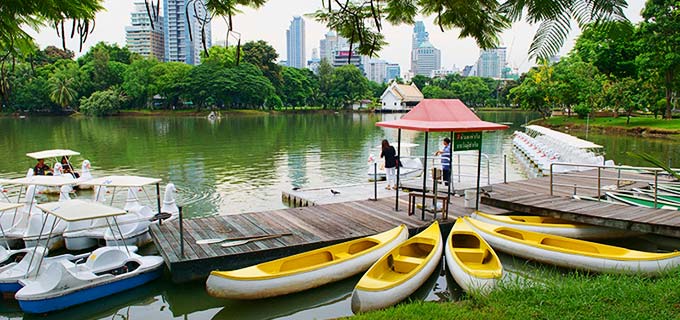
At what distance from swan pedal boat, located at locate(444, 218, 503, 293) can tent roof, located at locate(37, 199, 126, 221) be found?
5767 mm

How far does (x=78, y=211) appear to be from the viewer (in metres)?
8.17

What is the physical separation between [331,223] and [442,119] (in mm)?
3345

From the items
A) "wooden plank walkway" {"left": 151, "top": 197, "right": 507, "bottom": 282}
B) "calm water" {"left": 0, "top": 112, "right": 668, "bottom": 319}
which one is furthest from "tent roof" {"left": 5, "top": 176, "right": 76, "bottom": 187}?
"calm water" {"left": 0, "top": 112, "right": 668, "bottom": 319}

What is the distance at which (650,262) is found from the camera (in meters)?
7.80

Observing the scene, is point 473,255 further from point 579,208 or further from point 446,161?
point 446,161

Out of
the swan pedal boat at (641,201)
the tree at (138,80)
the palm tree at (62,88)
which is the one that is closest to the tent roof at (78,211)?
the swan pedal boat at (641,201)

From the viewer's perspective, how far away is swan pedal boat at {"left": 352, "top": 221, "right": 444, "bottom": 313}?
688 cm

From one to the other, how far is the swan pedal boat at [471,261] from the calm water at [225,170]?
523 millimetres

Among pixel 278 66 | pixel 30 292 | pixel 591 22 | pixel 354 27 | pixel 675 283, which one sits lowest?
pixel 30 292

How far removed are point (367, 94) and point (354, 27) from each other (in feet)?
315

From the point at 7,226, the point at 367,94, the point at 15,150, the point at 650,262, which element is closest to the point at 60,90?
the point at 15,150

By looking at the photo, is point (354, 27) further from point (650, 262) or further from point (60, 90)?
point (60, 90)

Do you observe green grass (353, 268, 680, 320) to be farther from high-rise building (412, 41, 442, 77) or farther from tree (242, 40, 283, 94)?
tree (242, 40, 283, 94)

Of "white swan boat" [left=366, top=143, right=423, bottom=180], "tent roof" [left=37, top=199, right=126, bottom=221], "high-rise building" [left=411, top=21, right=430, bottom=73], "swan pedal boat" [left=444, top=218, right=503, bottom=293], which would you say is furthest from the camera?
"white swan boat" [left=366, top=143, right=423, bottom=180]
